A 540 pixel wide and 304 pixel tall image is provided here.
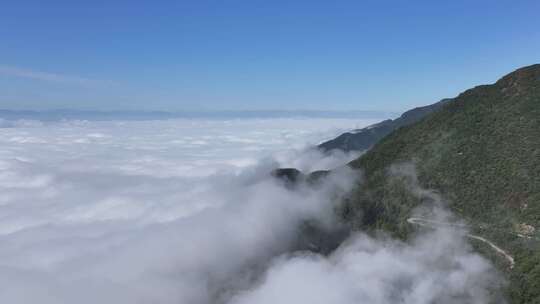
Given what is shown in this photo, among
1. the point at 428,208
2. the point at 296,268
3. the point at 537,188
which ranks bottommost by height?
the point at 296,268

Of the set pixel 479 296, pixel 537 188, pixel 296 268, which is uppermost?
pixel 537 188

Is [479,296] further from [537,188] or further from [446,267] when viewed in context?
[537,188]

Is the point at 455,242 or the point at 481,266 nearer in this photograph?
the point at 481,266

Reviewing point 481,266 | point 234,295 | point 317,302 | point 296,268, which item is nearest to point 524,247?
point 481,266

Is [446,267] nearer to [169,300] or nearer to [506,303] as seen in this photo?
[506,303]

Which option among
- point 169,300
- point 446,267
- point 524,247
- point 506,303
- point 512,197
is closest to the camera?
point 506,303

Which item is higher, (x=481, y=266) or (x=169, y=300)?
(x=481, y=266)

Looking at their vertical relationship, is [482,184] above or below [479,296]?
above

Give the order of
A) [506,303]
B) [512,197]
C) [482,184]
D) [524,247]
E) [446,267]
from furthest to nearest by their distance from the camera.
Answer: [482,184] < [512,197] < [446,267] < [524,247] < [506,303]

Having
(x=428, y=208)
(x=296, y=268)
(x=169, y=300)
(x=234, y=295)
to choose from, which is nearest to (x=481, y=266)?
(x=428, y=208)
